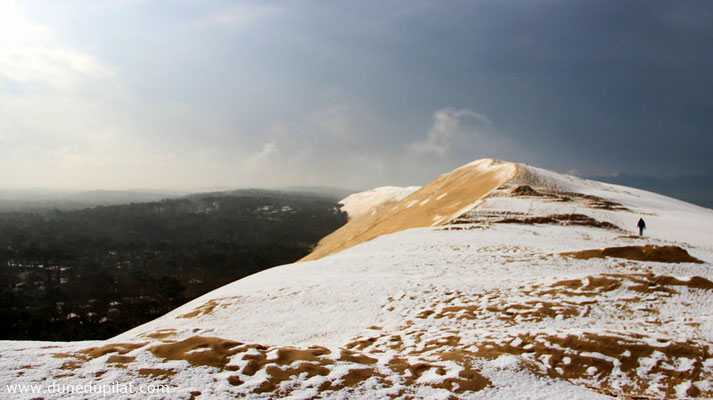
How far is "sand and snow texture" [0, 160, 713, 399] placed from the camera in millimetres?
→ 4637

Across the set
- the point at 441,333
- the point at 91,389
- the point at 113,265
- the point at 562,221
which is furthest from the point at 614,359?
the point at 113,265

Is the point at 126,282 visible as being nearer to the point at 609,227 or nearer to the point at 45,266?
the point at 45,266

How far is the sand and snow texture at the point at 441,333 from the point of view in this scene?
15.2ft

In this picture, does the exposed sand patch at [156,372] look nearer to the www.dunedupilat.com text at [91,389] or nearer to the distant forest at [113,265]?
the www.dunedupilat.com text at [91,389]

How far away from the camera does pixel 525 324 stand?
8180 mm

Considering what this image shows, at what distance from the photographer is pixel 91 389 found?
13.5 feet

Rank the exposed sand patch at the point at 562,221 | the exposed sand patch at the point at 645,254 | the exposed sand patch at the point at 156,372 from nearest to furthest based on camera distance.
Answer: the exposed sand patch at the point at 156,372 → the exposed sand patch at the point at 645,254 → the exposed sand patch at the point at 562,221

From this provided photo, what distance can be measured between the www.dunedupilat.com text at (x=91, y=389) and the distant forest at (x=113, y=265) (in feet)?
209

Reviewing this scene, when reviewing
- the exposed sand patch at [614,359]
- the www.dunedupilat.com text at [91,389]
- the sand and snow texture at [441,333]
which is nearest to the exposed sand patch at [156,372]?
the sand and snow texture at [441,333]

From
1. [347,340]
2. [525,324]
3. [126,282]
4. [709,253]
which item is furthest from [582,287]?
[126,282]

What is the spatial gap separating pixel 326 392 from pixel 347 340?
3.72 metres

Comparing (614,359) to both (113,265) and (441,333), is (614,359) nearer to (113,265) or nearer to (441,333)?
(441,333)

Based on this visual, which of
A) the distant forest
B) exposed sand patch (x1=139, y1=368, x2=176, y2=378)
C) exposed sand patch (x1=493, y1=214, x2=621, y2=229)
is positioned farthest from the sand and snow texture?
the distant forest

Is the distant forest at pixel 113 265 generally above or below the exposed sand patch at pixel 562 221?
below
